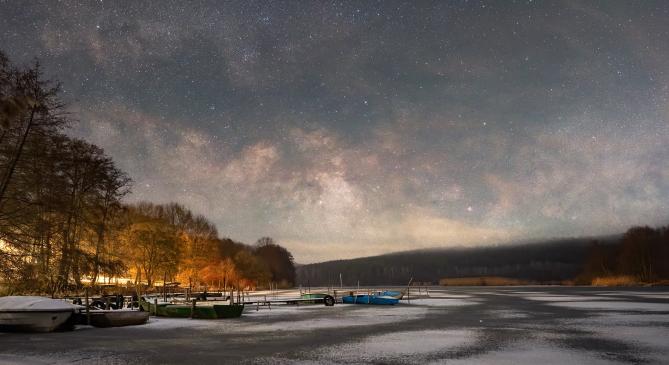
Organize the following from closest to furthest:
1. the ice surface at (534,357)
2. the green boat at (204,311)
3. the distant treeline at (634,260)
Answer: the ice surface at (534,357) → the green boat at (204,311) → the distant treeline at (634,260)

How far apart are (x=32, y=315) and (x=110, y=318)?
4.60m

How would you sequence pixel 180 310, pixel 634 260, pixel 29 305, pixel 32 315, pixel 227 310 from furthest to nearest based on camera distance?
1. pixel 634 260
2. pixel 180 310
3. pixel 227 310
4. pixel 29 305
5. pixel 32 315

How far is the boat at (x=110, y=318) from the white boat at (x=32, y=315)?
2415 mm

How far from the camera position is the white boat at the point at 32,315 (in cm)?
2617

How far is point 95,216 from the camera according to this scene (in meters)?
44.3

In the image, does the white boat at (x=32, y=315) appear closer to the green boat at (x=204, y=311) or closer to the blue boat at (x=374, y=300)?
the green boat at (x=204, y=311)

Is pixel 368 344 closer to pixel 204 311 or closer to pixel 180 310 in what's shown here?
pixel 204 311

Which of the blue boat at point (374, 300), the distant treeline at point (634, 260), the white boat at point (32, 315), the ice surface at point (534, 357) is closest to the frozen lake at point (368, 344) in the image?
the ice surface at point (534, 357)

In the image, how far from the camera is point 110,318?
30016 mm

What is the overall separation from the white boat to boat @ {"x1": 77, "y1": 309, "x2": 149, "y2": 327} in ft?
7.92

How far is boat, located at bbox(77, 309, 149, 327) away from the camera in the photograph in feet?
98.6

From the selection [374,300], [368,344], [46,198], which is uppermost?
[46,198]

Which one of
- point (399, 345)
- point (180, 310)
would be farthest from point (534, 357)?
point (180, 310)

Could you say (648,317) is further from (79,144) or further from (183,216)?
(183,216)
